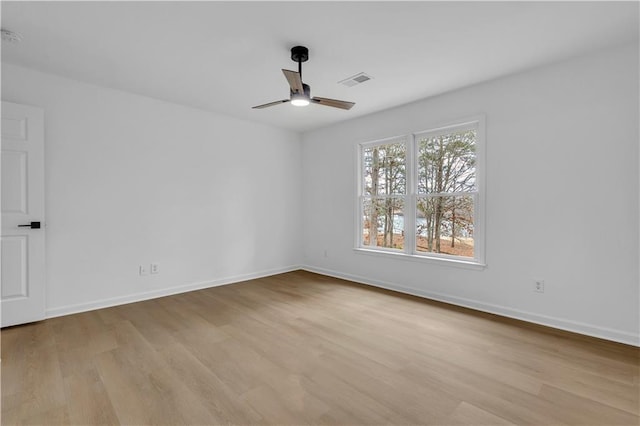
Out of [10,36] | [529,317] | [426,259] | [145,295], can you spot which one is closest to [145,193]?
[145,295]

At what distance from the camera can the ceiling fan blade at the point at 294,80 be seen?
239 cm

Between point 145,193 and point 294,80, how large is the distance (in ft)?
8.77

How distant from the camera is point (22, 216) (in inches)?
121

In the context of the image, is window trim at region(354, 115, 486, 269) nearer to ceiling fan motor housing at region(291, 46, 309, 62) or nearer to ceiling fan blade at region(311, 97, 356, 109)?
ceiling fan blade at region(311, 97, 356, 109)

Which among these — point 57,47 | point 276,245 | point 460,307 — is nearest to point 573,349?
point 460,307

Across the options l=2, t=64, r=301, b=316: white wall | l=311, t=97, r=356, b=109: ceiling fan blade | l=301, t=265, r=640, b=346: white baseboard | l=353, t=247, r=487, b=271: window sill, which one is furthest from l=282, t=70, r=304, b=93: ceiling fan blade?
l=301, t=265, r=640, b=346: white baseboard

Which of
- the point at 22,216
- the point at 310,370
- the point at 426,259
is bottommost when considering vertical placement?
the point at 310,370

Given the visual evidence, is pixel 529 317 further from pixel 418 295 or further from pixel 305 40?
pixel 305 40

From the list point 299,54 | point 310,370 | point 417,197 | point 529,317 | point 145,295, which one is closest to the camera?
point 310,370

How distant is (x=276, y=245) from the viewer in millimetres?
5512

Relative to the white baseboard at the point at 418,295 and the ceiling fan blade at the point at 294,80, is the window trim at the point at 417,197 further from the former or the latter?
the ceiling fan blade at the point at 294,80

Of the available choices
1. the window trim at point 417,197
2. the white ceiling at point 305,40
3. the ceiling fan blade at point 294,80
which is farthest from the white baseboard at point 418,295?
the ceiling fan blade at point 294,80

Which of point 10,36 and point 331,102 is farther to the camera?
point 331,102

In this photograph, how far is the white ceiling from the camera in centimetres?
223
